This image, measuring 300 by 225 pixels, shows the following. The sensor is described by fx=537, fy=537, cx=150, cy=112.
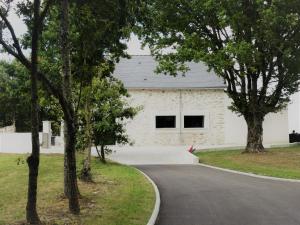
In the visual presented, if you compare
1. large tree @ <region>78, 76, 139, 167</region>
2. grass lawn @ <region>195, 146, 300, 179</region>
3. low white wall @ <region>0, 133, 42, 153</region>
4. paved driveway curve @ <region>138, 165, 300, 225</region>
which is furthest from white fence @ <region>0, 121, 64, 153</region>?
paved driveway curve @ <region>138, 165, 300, 225</region>

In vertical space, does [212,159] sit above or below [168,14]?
below

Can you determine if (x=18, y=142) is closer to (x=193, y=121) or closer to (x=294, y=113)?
(x=193, y=121)

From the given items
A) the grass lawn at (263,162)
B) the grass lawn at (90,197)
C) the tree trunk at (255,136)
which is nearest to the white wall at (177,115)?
the grass lawn at (263,162)

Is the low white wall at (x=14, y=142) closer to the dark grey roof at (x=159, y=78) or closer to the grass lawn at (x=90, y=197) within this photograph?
the dark grey roof at (x=159, y=78)

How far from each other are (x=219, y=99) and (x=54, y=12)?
29.5 meters

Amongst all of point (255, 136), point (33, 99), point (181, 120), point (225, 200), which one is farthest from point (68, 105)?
point (181, 120)

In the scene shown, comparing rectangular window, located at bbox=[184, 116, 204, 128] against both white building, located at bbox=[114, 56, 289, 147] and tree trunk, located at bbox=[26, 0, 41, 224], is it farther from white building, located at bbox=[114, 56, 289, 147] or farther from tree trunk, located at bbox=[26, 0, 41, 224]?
tree trunk, located at bbox=[26, 0, 41, 224]

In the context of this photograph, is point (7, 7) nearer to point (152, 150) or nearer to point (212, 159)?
point (212, 159)

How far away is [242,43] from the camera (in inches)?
1074

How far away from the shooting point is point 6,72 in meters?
54.3

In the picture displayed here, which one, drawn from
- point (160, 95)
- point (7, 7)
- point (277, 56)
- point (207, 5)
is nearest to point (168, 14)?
point (207, 5)

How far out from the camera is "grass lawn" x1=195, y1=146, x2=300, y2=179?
2324 cm

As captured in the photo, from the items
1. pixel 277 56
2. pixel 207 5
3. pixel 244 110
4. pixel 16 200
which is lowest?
pixel 16 200

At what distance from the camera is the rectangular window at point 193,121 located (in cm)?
4284
